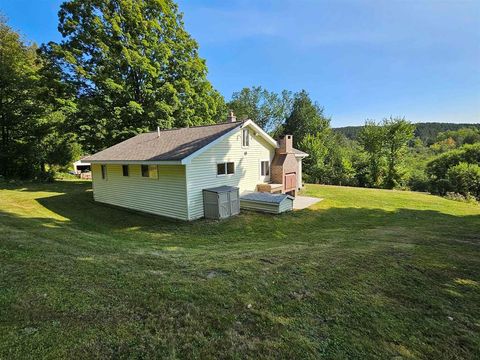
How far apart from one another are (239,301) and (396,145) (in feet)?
102

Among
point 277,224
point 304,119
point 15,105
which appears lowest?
point 277,224

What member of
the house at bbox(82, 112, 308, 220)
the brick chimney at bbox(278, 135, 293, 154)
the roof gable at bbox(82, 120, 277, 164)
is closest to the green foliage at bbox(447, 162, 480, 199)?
the house at bbox(82, 112, 308, 220)

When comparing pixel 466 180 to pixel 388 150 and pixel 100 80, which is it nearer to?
pixel 388 150

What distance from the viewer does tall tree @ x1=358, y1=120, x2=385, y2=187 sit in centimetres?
2875

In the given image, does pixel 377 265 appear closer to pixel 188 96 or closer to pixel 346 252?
pixel 346 252

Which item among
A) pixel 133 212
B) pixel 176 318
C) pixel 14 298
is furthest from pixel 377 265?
pixel 133 212

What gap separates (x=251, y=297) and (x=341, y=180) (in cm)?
2853

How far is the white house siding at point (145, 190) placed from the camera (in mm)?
11656

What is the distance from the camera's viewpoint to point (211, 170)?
12664mm

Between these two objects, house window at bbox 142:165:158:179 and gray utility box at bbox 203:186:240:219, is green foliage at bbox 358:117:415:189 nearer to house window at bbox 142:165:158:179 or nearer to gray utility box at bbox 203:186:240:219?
gray utility box at bbox 203:186:240:219

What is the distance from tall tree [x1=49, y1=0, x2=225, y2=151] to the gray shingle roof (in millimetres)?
3912

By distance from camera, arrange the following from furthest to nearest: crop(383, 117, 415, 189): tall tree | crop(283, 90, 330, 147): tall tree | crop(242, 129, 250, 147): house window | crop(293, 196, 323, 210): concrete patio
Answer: crop(283, 90, 330, 147): tall tree < crop(383, 117, 415, 189): tall tree < crop(293, 196, 323, 210): concrete patio < crop(242, 129, 250, 147): house window

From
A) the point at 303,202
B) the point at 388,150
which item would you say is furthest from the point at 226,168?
the point at 388,150

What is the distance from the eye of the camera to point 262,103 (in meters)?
46.2
